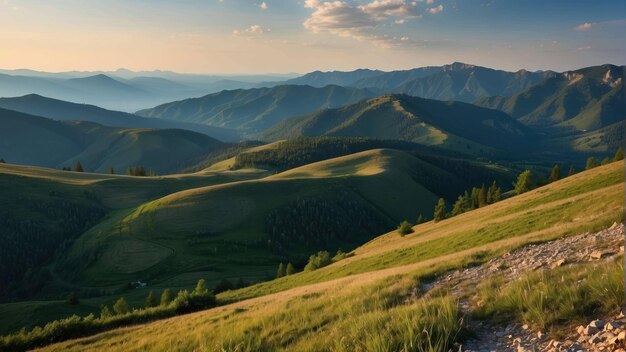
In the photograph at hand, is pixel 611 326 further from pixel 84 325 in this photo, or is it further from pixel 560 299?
pixel 84 325

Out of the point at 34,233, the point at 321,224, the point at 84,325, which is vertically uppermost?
the point at 84,325

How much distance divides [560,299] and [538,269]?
479cm

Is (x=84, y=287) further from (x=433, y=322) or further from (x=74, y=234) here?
(x=433, y=322)

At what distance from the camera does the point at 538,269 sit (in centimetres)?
1298

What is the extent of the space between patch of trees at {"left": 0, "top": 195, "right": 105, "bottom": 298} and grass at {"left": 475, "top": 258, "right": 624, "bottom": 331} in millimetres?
→ 167242

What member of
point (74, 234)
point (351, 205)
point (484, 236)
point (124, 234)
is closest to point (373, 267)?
point (484, 236)

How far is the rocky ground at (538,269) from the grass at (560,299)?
1.07 feet

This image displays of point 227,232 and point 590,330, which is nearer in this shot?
point 590,330

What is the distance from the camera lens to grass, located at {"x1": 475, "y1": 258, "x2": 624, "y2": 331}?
26.9 ft

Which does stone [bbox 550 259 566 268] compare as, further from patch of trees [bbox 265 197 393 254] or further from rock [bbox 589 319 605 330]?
patch of trees [bbox 265 197 393 254]

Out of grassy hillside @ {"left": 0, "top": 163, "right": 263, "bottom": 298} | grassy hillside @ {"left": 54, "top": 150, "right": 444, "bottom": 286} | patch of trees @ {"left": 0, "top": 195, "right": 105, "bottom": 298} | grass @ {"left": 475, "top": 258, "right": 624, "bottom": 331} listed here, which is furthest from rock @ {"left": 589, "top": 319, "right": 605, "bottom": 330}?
patch of trees @ {"left": 0, "top": 195, "right": 105, "bottom": 298}

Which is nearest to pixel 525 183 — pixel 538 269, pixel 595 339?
pixel 538 269

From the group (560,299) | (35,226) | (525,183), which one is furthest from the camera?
(35,226)

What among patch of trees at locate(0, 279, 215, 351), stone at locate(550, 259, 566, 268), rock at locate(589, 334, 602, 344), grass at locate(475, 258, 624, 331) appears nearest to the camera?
rock at locate(589, 334, 602, 344)
